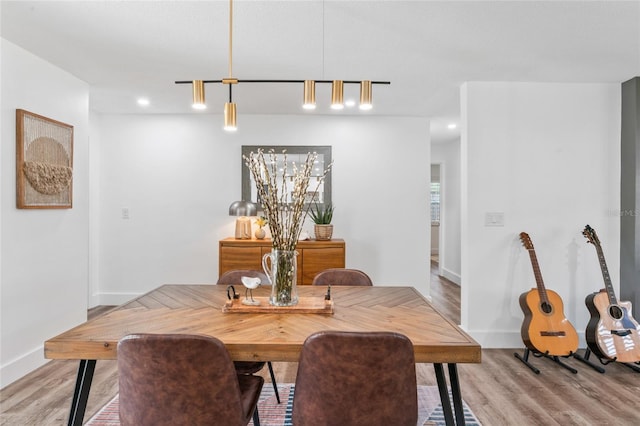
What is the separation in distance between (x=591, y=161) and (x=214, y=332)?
3490mm

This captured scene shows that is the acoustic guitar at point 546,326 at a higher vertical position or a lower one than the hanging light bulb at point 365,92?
lower

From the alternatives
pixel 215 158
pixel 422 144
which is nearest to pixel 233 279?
Result: pixel 215 158

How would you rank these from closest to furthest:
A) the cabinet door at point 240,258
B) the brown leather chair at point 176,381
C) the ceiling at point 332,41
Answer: the brown leather chair at point 176,381
the ceiling at point 332,41
the cabinet door at point 240,258

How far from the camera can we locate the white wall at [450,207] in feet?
19.5

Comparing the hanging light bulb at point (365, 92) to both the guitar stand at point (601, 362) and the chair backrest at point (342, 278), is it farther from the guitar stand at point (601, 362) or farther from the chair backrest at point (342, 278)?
the guitar stand at point (601, 362)

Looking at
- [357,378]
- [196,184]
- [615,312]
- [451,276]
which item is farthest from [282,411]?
[451,276]

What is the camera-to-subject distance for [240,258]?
12.6 ft

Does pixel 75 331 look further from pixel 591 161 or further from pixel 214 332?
pixel 591 161

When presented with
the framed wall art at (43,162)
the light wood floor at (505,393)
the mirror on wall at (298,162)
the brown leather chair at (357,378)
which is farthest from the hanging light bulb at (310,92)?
the mirror on wall at (298,162)

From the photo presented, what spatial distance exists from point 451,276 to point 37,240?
550 cm

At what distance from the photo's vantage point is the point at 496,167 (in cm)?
329

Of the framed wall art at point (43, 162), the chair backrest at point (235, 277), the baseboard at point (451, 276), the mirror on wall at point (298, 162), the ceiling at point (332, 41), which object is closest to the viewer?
the ceiling at point (332, 41)

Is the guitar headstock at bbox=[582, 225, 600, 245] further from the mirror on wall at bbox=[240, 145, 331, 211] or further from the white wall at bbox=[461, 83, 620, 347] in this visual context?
the mirror on wall at bbox=[240, 145, 331, 211]

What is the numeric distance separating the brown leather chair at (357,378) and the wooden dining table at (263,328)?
128mm
